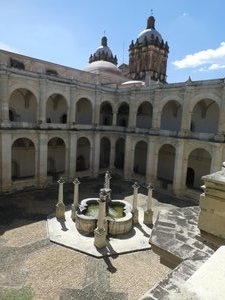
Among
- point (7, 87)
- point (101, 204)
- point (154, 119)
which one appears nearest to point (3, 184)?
point (7, 87)

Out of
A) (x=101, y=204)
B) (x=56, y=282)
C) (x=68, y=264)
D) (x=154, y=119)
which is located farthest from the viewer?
(x=154, y=119)

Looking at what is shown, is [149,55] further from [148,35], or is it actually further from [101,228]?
[101,228]

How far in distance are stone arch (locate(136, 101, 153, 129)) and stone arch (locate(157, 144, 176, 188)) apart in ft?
12.1

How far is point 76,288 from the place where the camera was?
9633 mm

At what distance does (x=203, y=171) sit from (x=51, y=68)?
2159 centimetres

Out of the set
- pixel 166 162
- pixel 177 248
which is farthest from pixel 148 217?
pixel 166 162

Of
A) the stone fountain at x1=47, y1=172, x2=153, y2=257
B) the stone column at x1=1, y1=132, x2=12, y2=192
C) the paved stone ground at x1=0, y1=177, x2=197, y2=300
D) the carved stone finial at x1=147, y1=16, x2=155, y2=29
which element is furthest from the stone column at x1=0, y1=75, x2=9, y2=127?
the carved stone finial at x1=147, y1=16, x2=155, y2=29

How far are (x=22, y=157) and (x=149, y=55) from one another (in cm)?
2846

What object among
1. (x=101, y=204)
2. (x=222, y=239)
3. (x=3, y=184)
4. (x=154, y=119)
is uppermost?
(x=154, y=119)

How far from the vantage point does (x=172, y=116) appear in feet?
86.9

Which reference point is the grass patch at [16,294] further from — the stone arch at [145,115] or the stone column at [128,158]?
the stone arch at [145,115]

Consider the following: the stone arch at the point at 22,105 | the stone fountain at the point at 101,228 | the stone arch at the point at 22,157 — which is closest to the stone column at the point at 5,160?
the stone arch at the point at 22,157

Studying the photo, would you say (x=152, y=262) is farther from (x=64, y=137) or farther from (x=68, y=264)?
(x=64, y=137)

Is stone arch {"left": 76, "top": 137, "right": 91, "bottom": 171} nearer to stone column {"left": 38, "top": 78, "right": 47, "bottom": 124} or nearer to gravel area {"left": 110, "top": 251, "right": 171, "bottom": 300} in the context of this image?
stone column {"left": 38, "top": 78, "right": 47, "bottom": 124}
